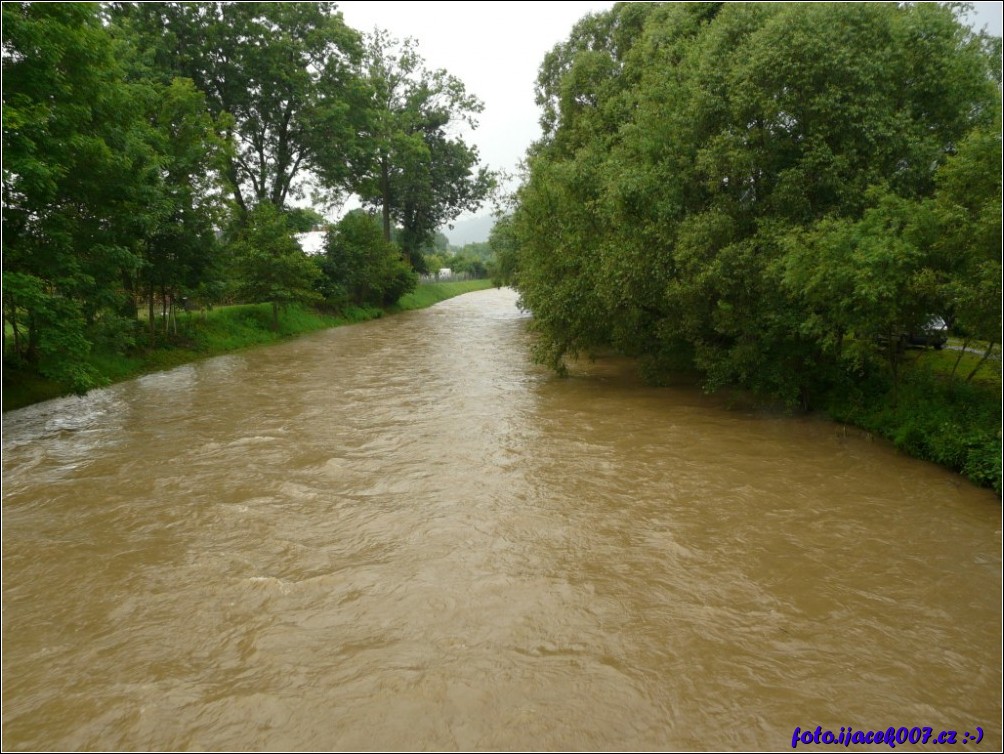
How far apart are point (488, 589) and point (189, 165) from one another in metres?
18.7

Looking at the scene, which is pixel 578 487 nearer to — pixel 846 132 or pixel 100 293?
pixel 846 132

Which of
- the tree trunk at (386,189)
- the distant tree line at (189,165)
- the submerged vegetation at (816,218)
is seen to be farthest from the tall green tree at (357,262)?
the submerged vegetation at (816,218)

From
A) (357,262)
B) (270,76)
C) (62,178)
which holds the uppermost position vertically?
(270,76)

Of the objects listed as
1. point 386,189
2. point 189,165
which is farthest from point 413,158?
Answer: point 189,165

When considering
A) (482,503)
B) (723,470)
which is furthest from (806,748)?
(723,470)

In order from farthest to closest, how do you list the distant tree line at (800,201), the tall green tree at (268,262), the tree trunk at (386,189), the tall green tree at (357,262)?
the tree trunk at (386,189)
the tall green tree at (357,262)
the tall green tree at (268,262)
the distant tree line at (800,201)

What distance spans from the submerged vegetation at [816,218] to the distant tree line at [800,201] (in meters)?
0.04

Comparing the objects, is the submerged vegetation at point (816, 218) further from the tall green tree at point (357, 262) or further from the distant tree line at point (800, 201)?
the tall green tree at point (357, 262)

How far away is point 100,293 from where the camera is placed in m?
12.6

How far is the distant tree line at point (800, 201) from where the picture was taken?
9.55 m

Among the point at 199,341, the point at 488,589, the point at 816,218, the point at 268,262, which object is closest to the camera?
the point at 488,589

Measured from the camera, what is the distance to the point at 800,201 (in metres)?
11.9

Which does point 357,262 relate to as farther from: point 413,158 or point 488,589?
point 488,589

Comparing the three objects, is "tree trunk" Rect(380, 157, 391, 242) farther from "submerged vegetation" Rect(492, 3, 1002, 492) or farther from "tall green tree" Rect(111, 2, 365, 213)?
"submerged vegetation" Rect(492, 3, 1002, 492)
